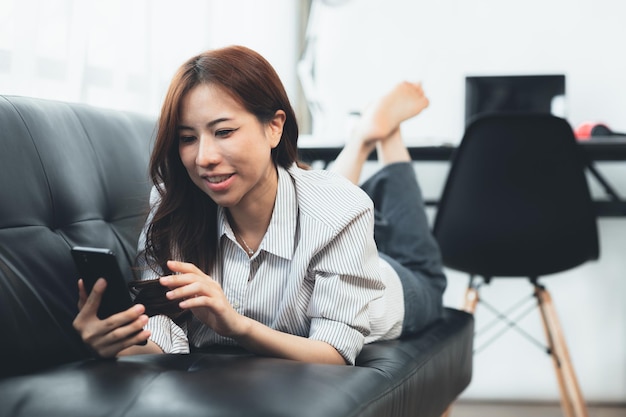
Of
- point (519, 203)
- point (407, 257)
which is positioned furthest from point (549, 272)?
point (407, 257)

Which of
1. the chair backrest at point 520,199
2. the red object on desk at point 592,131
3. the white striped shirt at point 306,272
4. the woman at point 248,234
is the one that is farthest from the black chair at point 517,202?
the white striped shirt at point 306,272

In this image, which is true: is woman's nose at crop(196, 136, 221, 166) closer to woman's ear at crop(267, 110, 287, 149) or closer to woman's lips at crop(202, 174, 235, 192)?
woman's lips at crop(202, 174, 235, 192)

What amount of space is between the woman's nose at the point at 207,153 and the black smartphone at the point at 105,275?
0.21 metres

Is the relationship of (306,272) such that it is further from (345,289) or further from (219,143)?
(219,143)

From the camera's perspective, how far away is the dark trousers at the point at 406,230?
1881 millimetres

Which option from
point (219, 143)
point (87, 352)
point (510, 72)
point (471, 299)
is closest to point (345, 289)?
point (219, 143)

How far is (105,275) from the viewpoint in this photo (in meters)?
1.05

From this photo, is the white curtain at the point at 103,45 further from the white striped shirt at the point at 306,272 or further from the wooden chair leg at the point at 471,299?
the wooden chair leg at the point at 471,299

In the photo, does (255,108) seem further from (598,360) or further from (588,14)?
(588,14)

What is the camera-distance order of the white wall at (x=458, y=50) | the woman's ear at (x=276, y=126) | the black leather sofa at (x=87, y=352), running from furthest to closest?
the white wall at (x=458, y=50) < the woman's ear at (x=276, y=126) < the black leather sofa at (x=87, y=352)

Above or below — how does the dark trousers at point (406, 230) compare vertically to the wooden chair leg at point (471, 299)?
above

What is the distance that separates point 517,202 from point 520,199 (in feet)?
0.04

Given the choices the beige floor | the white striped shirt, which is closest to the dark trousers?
the white striped shirt

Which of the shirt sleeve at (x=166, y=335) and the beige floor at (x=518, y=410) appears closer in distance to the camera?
the shirt sleeve at (x=166, y=335)
